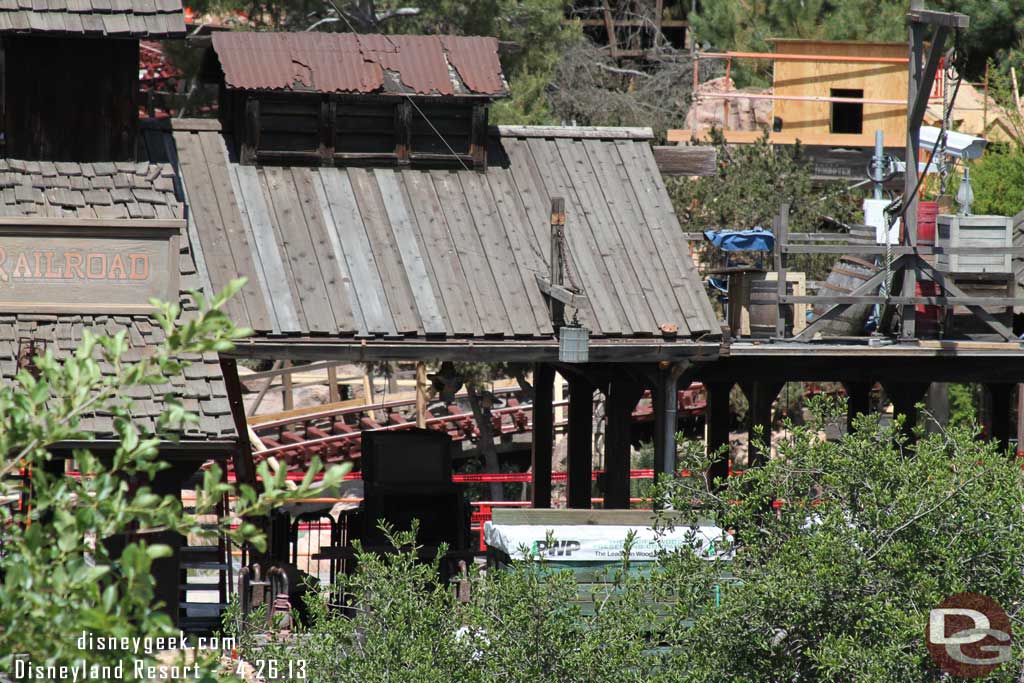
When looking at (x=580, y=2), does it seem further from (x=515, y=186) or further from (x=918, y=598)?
(x=918, y=598)

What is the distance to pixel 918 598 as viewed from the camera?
9.64 metres

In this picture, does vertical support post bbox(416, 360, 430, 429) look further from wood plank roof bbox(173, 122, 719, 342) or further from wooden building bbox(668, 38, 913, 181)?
wood plank roof bbox(173, 122, 719, 342)

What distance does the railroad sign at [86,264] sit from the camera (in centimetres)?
1204

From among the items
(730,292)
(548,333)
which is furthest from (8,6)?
(730,292)

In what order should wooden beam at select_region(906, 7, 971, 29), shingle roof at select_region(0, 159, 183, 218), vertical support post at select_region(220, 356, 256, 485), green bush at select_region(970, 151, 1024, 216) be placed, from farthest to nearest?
green bush at select_region(970, 151, 1024, 216), wooden beam at select_region(906, 7, 971, 29), vertical support post at select_region(220, 356, 256, 485), shingle roof at select_region(0, 159, 183, 218)

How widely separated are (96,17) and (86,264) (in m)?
2.53

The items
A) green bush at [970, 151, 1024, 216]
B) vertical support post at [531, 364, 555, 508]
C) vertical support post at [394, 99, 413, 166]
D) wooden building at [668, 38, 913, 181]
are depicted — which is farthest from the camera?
wooden building at [668, 38, 913, 181]

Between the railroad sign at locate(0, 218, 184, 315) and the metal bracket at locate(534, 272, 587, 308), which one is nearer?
the railroad sign at locate(0, 218, 184, 315)

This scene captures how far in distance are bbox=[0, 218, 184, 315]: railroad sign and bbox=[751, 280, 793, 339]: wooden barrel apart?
667 centimetres

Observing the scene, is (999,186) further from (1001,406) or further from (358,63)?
(358,63)

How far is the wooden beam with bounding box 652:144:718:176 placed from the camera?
16.9 metres

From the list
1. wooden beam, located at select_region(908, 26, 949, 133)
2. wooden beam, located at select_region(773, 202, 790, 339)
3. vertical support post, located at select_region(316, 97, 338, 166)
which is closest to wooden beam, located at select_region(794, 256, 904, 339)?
wooden beam, located at select_region(773, 202, 790, 339)

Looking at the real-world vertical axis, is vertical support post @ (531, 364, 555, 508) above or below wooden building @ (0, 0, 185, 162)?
below

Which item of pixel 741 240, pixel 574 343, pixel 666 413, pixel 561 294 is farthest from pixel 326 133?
pixel 741 240
